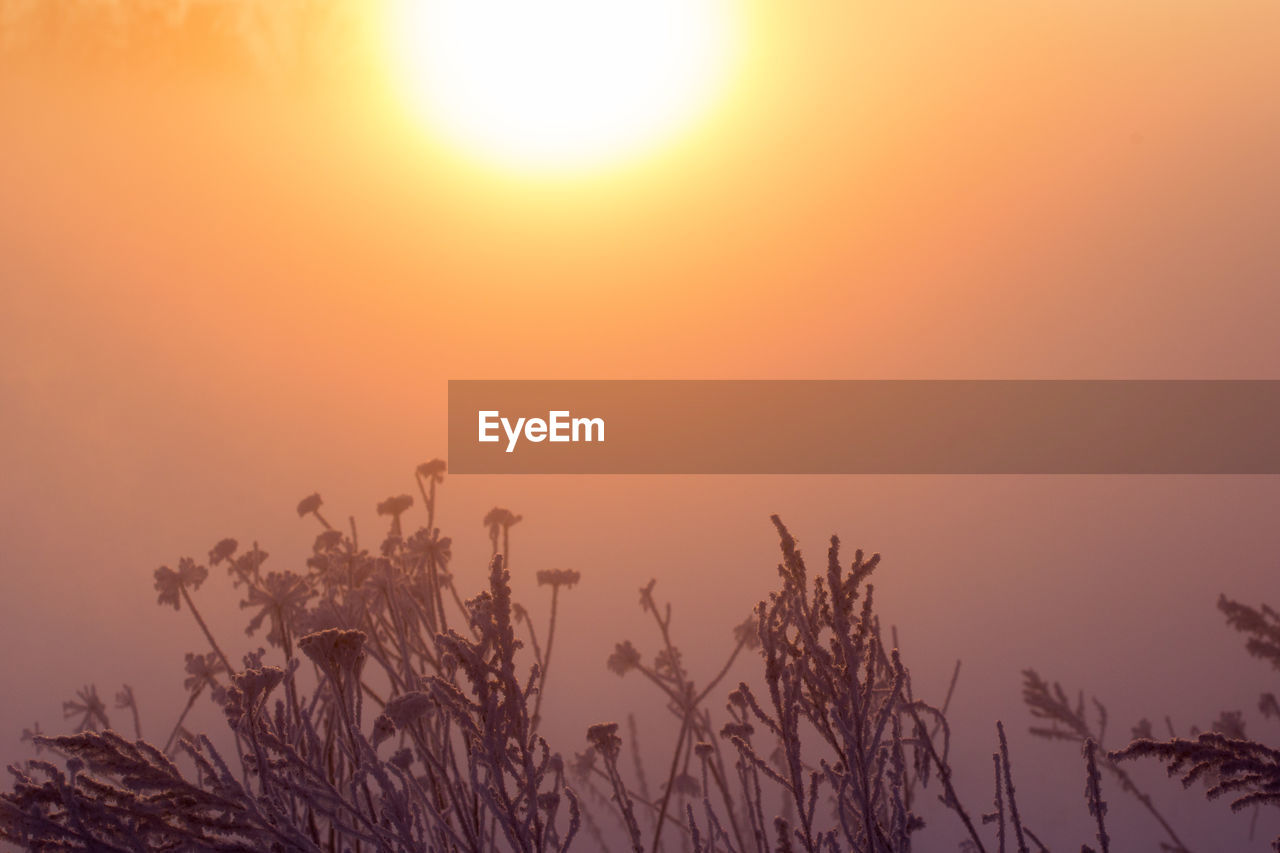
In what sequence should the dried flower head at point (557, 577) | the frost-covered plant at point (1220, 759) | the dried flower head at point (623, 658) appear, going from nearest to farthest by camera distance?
the frost-covered plant at point (1220, 759) < the dried flower head at point (557, 577) < the dried flower head at point (623, 658)

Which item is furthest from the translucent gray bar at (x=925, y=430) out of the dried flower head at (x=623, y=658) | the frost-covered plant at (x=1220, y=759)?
the frost-covered plant at (x=1220, y=759)

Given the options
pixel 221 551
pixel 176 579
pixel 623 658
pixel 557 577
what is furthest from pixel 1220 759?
pixel 176 579

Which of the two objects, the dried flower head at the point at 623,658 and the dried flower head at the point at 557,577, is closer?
the dried flower head at the point at 557,577

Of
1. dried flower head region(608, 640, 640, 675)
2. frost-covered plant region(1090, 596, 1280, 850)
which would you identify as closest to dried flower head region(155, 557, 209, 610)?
dried flower head region(608, 640, 640, 675)

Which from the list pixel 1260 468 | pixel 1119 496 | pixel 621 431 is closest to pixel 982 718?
pixel 1119 496

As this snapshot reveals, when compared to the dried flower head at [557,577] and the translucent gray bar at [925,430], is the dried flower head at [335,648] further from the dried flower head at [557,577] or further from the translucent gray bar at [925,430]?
the translucent gray bar at [925,430]

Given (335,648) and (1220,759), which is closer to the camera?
(1220,759)

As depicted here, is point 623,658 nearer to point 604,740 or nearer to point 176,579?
point 604,740

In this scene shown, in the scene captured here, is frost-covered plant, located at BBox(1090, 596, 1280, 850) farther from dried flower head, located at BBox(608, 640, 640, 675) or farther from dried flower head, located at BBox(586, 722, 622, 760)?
dried flower head, located at BBox(608, 640, 640, 675)

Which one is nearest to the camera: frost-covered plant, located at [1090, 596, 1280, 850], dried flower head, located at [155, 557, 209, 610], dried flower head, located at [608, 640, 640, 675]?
frost-covered plant, located at [1090, 596, 1280, 850]

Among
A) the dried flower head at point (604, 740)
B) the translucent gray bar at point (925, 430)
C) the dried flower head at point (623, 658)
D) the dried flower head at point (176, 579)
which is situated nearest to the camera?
the dried flower head at point (604, 740)

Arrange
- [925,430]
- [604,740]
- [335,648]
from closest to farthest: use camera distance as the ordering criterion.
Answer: [335,648] → [604,740] → [925,430]

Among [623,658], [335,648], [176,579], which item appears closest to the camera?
[335,648]

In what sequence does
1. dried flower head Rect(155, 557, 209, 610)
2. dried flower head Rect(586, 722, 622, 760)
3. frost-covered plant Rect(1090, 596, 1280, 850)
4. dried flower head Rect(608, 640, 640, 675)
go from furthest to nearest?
1. dried flower head Rect(608, 640, 640, 675)
2. dried flower head Rect(155, 557, 209, 610)
3. dried flower head Rect(586, 722, 622, 760)
4. frost-covered plant Rect(1090, 596, 1280, 850)
